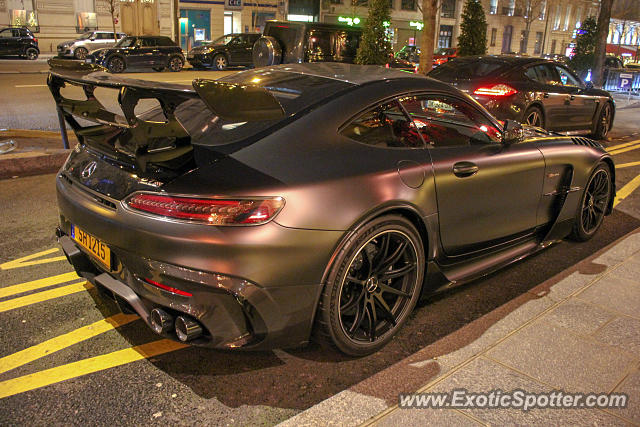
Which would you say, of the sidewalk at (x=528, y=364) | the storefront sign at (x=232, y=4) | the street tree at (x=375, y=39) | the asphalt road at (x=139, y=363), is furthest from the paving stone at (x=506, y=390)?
the storefront sign at (x=232, y=4)

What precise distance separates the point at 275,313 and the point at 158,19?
37.7 meters

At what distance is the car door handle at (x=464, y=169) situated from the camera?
331 centimetres

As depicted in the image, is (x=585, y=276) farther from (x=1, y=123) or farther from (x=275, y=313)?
(x=1, y=123)

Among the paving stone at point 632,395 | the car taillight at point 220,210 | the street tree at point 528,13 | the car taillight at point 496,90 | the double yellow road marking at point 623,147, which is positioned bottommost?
the double yellow road marking at point 623,147

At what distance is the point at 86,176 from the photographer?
2.91 metres

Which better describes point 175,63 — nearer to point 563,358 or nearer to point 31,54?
point 31,54

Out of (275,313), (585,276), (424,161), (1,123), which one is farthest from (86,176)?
(1,123)

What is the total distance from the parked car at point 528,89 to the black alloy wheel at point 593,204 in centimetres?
373

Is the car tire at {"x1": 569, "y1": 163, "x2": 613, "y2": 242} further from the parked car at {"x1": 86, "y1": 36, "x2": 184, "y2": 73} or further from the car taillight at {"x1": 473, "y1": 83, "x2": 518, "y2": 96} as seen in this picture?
the parked car at {"x1": 86, "y1": 36, "x2": 184, "y2": 73}

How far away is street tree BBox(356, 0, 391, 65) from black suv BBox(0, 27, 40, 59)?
1977cm

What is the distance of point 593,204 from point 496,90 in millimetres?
4070

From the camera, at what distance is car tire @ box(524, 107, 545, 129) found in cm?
876

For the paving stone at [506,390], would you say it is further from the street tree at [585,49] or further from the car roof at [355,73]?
the street tree at [585,49]

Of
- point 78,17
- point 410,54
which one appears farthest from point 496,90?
point 78,17
